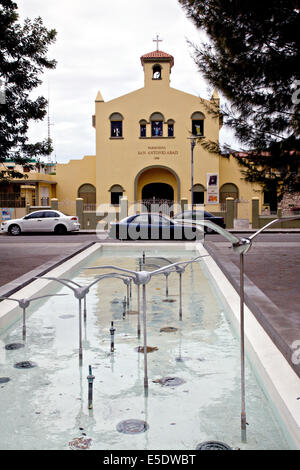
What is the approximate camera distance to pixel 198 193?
107 ft

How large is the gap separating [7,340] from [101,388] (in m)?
2.00

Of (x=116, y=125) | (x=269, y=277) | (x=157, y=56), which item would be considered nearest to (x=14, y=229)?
(x=116, y=125)

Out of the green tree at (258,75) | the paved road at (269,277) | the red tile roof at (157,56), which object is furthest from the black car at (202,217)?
the green tree at (258,75)

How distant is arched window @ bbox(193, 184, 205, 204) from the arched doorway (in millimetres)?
2840

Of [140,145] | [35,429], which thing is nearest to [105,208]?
[140,145]

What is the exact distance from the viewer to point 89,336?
237 inches

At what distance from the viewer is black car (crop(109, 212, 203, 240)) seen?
20859 mm

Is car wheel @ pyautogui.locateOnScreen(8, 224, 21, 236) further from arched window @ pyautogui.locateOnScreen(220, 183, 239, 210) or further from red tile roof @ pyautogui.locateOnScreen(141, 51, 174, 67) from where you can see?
red tile roof @ pyautogui.locateOnScreen(141, 51, 174, 67)

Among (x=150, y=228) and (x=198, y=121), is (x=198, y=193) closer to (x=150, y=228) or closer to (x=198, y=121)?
(x=198, y=121)

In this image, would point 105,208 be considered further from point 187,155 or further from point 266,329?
point 266,329

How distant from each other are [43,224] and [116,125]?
11.6 meters

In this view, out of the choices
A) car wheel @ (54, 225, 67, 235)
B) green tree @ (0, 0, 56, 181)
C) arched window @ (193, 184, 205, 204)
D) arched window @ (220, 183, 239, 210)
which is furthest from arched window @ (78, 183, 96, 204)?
green tree @ (0, 0, 56, 181)
